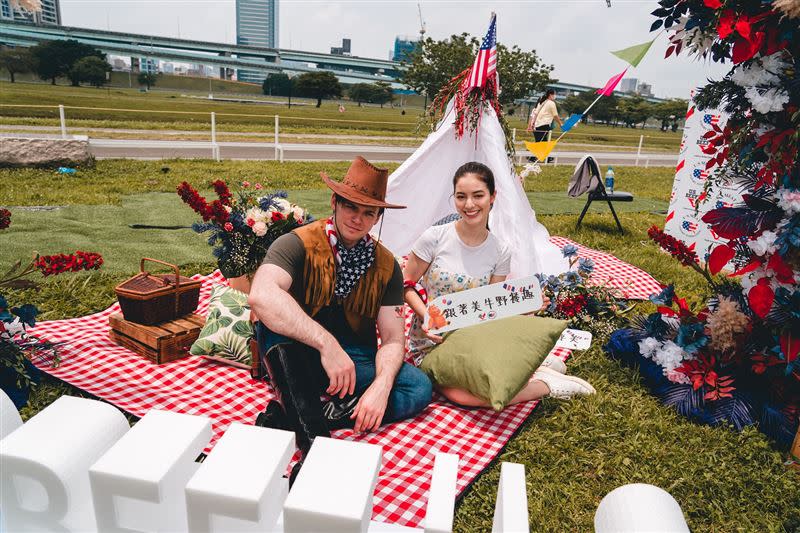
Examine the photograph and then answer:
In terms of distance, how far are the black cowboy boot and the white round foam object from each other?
1.98 metres

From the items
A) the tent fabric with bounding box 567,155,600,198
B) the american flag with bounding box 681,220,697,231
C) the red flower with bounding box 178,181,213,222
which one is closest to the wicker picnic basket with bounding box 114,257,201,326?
the red flower with bounding box 178,181,213,222

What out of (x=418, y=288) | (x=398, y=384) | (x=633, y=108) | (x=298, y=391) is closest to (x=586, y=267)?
(x=418, y=288)

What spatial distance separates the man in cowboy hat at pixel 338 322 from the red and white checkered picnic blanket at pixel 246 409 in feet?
0.68

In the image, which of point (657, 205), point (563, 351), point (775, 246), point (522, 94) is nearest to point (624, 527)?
point (775, 246)

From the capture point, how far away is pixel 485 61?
15.8 feet

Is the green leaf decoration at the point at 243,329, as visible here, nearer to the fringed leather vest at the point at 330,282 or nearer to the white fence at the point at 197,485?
the fringed leather vest at the point at 330,282

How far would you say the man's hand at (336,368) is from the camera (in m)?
2.68

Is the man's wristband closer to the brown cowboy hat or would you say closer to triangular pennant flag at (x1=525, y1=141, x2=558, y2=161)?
the brown cowboy hat

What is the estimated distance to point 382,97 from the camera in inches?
3147

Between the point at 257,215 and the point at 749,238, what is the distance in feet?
11.0

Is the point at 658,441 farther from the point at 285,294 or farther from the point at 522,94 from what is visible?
the point at 522,94

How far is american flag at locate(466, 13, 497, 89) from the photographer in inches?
187

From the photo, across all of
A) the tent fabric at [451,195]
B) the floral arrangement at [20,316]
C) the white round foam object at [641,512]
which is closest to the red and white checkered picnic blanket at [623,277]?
the tent fabric at [451,195]

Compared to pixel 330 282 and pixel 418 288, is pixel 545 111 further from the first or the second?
pixel 330 282
